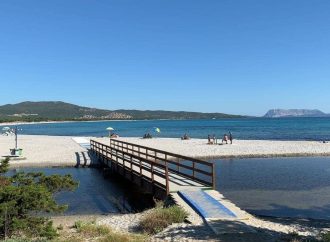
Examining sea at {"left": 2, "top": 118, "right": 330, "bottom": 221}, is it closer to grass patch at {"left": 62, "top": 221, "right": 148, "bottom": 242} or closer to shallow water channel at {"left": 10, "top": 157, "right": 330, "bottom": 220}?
shallow water channel at {"left": 10, "top": 157, "right": 330, "bottom": 220}

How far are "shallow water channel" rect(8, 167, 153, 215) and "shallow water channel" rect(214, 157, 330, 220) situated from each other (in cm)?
402

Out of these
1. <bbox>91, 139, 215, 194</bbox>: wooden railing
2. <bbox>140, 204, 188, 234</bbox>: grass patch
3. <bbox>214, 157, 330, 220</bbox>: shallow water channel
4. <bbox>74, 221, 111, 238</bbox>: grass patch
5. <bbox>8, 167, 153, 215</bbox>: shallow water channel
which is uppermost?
<bbox>91, 139, 215, 194</bbox>: wooden railing

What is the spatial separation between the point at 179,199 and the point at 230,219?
283 centimetres

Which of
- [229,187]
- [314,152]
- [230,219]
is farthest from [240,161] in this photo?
[230,219]

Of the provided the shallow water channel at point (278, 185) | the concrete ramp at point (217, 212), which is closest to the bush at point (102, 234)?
the concrete ramp at point (217, 212)

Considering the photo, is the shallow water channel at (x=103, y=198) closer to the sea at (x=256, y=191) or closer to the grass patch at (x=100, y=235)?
the sea at (x=256, y=191)

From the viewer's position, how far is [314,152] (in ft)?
118

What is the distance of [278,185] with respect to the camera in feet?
67.6

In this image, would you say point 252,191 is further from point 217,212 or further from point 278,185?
point 217,212

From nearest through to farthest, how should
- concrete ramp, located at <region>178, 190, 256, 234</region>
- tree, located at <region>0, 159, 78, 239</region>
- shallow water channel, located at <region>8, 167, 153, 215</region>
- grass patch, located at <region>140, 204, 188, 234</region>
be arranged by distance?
1. tree, located at <region>0, 159, 78, 239</region>
2. concrete ramp, located at <region>178, 190, 256, 234</region>
3. grass patch, located at <region>140, 204, 188, 234</region>
4. shallow water channel, located at <region>8, 167, 153, 215</region>

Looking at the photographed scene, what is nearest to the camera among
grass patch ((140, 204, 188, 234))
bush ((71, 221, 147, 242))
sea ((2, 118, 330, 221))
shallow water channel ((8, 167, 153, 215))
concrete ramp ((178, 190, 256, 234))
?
bush ((71, 221, 147, 242))

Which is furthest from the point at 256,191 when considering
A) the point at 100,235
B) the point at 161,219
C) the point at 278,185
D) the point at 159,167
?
the point at 100,235

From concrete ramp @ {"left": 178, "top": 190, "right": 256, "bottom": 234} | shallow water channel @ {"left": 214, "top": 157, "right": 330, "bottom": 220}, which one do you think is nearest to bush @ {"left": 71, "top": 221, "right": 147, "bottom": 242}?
concrete ramp @ {"left": 178, "top": 190, "right": 256, "bottom": 234}

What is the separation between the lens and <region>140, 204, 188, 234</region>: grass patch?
36.7ft
